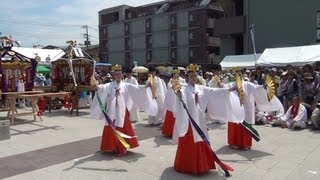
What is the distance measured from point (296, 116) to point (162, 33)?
51140 millimetres

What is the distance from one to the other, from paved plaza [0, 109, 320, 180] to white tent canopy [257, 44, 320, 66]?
8.88 m

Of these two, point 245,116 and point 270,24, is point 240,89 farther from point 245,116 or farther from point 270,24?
point 270,24

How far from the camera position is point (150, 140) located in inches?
353

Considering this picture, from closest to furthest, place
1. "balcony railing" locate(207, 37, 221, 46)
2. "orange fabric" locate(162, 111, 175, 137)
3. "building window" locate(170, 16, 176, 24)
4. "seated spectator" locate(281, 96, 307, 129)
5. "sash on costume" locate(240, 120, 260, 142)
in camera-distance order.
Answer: "sash on costume" locate(240, 120, 260, 142) → "orange fabric" locate(162, 111, 175, 137) → "seated spectator" locate(281, 96, 307, 129) → "balcony railing" locate(207, 37, 221, 46) → "building window" locate(170, 16, 176, 24)

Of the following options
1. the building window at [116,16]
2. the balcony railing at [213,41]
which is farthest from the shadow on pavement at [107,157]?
the building window at [116,16]

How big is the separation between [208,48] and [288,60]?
35113 mm

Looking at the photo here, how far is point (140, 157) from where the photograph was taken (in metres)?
7.27

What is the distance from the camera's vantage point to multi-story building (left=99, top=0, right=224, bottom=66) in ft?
177

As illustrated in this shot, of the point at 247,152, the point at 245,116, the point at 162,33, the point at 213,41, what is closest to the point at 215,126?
the point at 245,116

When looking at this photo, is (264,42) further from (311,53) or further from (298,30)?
(311,53)

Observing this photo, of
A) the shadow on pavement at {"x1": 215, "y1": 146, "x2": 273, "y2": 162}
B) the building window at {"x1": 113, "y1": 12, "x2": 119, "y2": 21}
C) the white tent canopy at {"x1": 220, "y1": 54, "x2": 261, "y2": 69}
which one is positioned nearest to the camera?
the shadow on pavement at {"x1": 215, "y1": 146, "x2": 273, "y2": 162}

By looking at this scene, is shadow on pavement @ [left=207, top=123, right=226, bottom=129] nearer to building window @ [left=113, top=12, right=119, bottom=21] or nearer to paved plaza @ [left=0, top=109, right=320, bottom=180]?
paved plaza @ [left=0, top=109, right=320, bottom=180]

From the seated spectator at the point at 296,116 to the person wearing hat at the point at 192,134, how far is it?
490 cm

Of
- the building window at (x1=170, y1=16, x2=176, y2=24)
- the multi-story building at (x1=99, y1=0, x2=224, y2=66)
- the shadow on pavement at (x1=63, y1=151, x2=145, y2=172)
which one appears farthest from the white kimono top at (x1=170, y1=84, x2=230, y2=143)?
the building window at (x1=170, y1=16, x2=176, y2=24)
